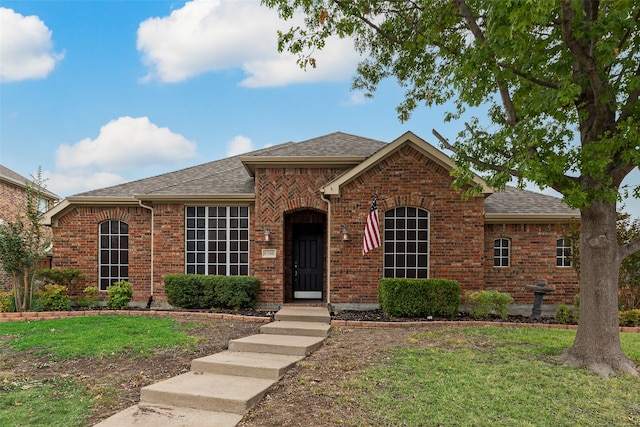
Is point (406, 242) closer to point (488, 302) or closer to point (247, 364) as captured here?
point (488, 302)

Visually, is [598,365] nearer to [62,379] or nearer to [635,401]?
[635,401]

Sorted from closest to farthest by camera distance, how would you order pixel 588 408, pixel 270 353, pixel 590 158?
pixel 588 408 → pixel 590 158 → pixel 270 353

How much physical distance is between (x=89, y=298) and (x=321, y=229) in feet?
24.6

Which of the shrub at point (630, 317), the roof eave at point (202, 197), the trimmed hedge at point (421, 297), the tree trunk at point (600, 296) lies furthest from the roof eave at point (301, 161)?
the shrub at point (630, 317)

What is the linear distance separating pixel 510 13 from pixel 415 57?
6.03 meters

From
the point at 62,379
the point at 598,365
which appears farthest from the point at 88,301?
the point at 598,365

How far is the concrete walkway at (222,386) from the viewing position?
4716 millimetres

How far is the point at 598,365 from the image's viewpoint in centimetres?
618

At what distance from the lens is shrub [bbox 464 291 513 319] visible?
9930 mm

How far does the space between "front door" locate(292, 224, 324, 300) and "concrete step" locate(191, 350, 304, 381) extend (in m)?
5.90

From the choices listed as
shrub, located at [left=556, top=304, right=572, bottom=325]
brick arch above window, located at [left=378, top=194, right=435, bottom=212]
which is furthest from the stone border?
shrub, located at [left=556, top=304, right=572, bottom=325]

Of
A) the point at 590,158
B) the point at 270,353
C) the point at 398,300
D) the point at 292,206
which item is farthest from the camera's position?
the point at 292,206

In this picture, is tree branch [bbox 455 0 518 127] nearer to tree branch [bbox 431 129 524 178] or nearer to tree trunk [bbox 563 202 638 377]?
tree branch [bbox 431 129 524 178]

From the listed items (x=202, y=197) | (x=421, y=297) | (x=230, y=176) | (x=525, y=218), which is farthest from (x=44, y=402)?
(x=525, y=218)
